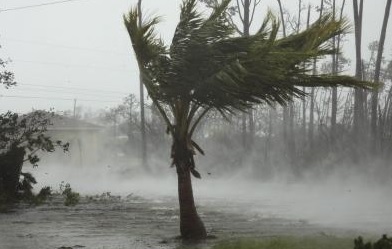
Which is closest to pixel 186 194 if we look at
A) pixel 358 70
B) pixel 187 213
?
pixel 187 213

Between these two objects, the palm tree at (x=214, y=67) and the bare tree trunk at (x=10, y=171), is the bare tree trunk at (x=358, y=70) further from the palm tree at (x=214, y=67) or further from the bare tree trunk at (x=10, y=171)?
the palm tree at (x=214, y=67)

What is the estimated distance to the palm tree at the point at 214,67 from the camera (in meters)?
9.87

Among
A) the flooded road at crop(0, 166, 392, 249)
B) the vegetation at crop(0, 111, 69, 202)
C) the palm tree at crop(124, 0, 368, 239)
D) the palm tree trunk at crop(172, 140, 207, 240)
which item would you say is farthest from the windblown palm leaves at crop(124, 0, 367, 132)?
the vegetation at crop(0, 111, 69, 202)

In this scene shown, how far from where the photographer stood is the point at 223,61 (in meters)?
10.0

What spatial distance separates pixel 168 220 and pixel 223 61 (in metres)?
5.85

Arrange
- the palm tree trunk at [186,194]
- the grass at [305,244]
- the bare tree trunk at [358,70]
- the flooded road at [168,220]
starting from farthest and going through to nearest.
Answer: the bare tree trunk at [358,70] → the palm tree trunk at [186,194] → the flooded road at [168,220] → the grass at [305,244]

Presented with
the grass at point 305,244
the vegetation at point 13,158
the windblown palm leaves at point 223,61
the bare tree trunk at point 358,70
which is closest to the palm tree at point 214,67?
the windblown palm leaves at point 223,61

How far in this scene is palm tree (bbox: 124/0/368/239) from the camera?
32.4ft

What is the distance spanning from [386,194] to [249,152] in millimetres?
16226

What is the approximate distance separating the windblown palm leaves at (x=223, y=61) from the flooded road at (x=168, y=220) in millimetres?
2827

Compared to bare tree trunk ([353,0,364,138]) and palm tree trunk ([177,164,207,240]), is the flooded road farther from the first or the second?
bare tree trunk ([353,0,364,138])

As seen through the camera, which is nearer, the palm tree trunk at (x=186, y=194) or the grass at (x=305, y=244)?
the grass at (x=305, y=244)

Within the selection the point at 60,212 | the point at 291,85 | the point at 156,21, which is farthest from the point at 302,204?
the point at 156,21

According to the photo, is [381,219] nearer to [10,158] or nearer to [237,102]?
[237,102]
